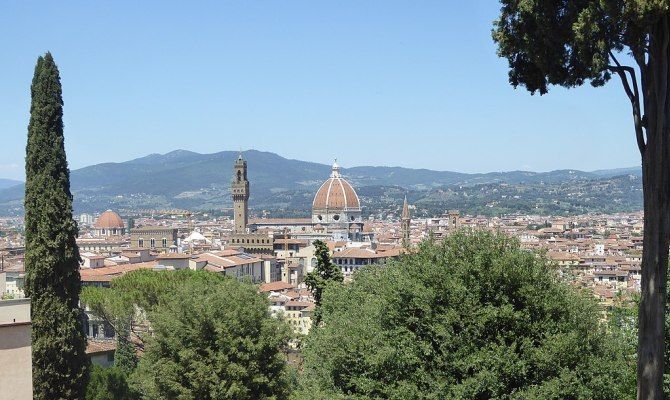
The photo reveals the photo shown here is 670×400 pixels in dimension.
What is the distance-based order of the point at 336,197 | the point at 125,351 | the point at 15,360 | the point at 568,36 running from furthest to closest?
the point at 336,197 < the point at 125,351 < the point at 15,360 < the point at 568,36

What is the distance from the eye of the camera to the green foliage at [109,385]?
2043 centimetres

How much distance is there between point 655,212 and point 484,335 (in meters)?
4.30

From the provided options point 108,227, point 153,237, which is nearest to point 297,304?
point 153,237

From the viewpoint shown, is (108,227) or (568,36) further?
(108,227)

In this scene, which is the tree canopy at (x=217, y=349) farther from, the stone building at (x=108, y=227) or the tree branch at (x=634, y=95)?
the stone building at (x=108, y=227)

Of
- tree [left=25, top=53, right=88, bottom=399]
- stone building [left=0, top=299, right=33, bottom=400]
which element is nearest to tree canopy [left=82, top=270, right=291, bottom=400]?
tree [left=25, top=53, right=88, bottom=399]

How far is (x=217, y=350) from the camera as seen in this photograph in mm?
16766

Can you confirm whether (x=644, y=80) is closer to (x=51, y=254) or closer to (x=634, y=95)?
(x=634, y=95)

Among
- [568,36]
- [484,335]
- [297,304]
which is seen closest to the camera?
[568,36]

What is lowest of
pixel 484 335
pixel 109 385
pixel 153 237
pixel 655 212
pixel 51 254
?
pixel 153 237

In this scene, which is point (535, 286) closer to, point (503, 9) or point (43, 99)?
point (503, 9)

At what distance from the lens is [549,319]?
10.3 m

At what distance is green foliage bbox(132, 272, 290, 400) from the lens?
53.0 ft

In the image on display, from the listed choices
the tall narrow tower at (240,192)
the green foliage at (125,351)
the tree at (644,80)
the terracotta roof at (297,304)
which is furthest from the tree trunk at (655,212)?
the tall narrow tower at (240,192)
